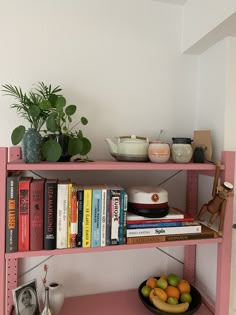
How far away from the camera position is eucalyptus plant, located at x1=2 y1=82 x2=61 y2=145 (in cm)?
95

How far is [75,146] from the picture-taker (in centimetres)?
99

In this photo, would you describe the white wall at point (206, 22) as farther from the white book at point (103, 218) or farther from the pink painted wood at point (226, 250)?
the white book at point (103, 218)

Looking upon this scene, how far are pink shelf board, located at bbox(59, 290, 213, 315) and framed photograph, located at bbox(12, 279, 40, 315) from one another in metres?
0.16

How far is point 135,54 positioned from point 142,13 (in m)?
0.21

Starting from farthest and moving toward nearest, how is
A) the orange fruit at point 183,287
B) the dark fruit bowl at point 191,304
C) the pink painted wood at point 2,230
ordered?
the orange fruit at point 183,287 < the dark fruit bowl at point 191,304 < the pink painted wood at point 2,230

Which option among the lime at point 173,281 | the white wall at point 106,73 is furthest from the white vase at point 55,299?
the lime at point 173,281

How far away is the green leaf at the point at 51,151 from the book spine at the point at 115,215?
243 millimetres

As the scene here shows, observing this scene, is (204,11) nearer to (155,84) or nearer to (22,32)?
(155,84)

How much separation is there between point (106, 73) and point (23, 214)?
2.44ft

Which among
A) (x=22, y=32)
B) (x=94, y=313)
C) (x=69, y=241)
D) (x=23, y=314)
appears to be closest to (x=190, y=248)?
(x=94, y=313)

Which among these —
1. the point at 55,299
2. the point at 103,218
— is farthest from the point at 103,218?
the point at 55,299

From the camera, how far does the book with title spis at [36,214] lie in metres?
0.88

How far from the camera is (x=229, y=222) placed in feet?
3.37

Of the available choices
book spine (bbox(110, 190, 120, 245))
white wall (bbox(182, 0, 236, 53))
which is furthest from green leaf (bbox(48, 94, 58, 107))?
white wall (bbox(182, 0, 236, 53))
